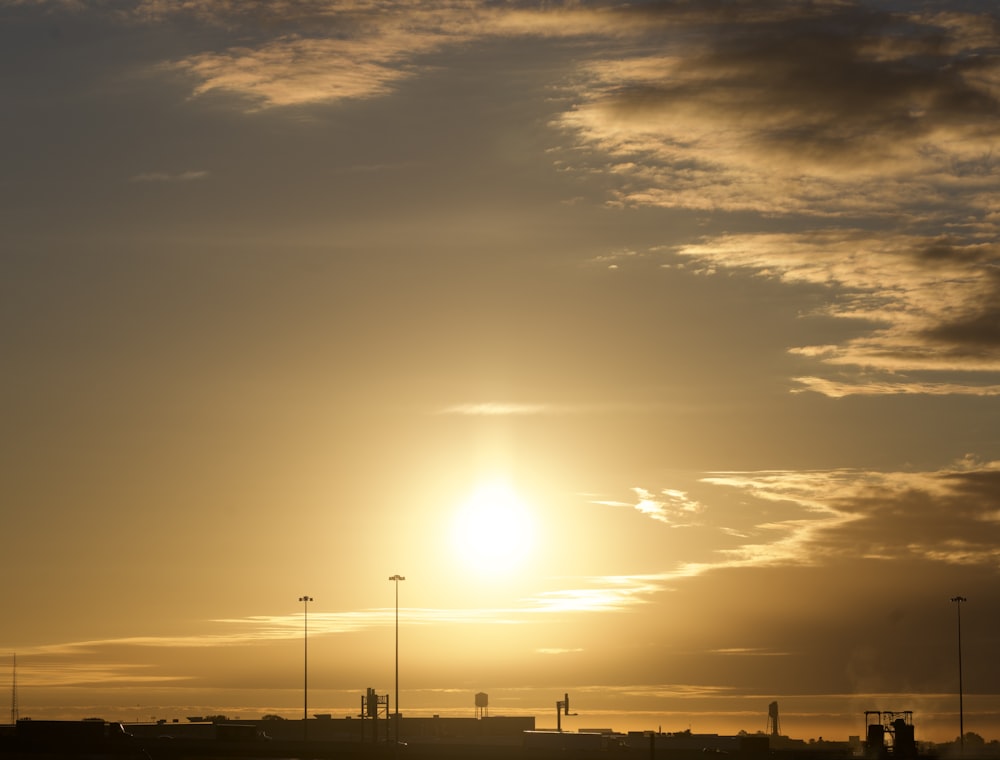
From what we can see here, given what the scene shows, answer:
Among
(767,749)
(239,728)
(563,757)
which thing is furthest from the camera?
(239,728)

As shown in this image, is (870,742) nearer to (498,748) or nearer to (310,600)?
(498,748)

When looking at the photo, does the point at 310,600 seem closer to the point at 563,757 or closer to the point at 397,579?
the point at 397,579

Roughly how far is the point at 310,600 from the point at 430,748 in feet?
95.1

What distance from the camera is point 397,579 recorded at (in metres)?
166

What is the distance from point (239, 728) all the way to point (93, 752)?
97.3 feet

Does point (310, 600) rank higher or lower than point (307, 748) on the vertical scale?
higher

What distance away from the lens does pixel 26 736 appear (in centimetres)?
15750

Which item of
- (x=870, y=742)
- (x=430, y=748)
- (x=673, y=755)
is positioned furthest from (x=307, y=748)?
(x=870, y=742)

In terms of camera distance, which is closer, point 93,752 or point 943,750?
point 93,752

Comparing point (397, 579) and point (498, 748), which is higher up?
point (397, 579)

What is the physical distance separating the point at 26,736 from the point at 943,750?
102 meters

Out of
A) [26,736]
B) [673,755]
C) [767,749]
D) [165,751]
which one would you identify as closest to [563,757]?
[673,755]

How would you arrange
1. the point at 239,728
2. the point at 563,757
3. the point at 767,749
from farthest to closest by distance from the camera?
the point at 239,728 → the point at 767,749 → the point at 563,757

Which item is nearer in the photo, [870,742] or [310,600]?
[870,742]
